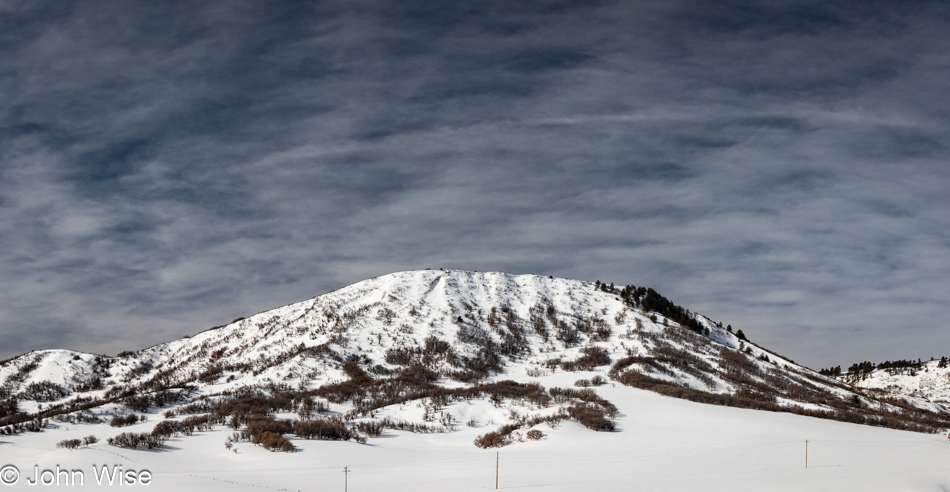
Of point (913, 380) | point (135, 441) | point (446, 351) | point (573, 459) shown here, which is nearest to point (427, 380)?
point (446, 351)

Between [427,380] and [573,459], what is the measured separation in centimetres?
2884

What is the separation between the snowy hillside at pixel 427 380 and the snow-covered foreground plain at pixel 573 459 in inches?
16.8

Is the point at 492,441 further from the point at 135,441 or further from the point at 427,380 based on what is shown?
the point at 427,380

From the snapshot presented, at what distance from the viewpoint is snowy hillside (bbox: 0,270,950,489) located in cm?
3044

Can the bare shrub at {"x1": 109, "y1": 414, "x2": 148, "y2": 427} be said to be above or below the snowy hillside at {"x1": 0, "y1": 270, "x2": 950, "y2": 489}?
below

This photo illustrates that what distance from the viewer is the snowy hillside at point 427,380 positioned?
3044 cm

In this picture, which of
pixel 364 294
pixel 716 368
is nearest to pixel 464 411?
pixel 716 368

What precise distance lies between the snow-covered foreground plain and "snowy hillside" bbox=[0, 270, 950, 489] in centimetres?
43

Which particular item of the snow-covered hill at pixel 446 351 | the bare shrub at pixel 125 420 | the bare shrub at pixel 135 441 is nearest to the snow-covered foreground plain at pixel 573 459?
the bare shrub at pixel 135 441

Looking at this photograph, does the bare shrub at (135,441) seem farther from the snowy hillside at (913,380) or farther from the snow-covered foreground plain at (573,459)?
the snowy hillside at (913,380)

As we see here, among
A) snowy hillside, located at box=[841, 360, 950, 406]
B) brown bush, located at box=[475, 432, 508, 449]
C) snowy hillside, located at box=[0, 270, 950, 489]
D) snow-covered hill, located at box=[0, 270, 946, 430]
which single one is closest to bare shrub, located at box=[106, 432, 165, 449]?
snowy hillside, located at box=[0, 270, 950, 489]

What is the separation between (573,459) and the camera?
24703mm

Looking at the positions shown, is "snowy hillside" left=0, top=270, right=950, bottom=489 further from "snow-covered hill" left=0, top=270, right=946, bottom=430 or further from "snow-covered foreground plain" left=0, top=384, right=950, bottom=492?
"snow-covered foreground plain" left=0, top=384, right=950, bottom=492

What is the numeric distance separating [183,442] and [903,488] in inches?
1163
